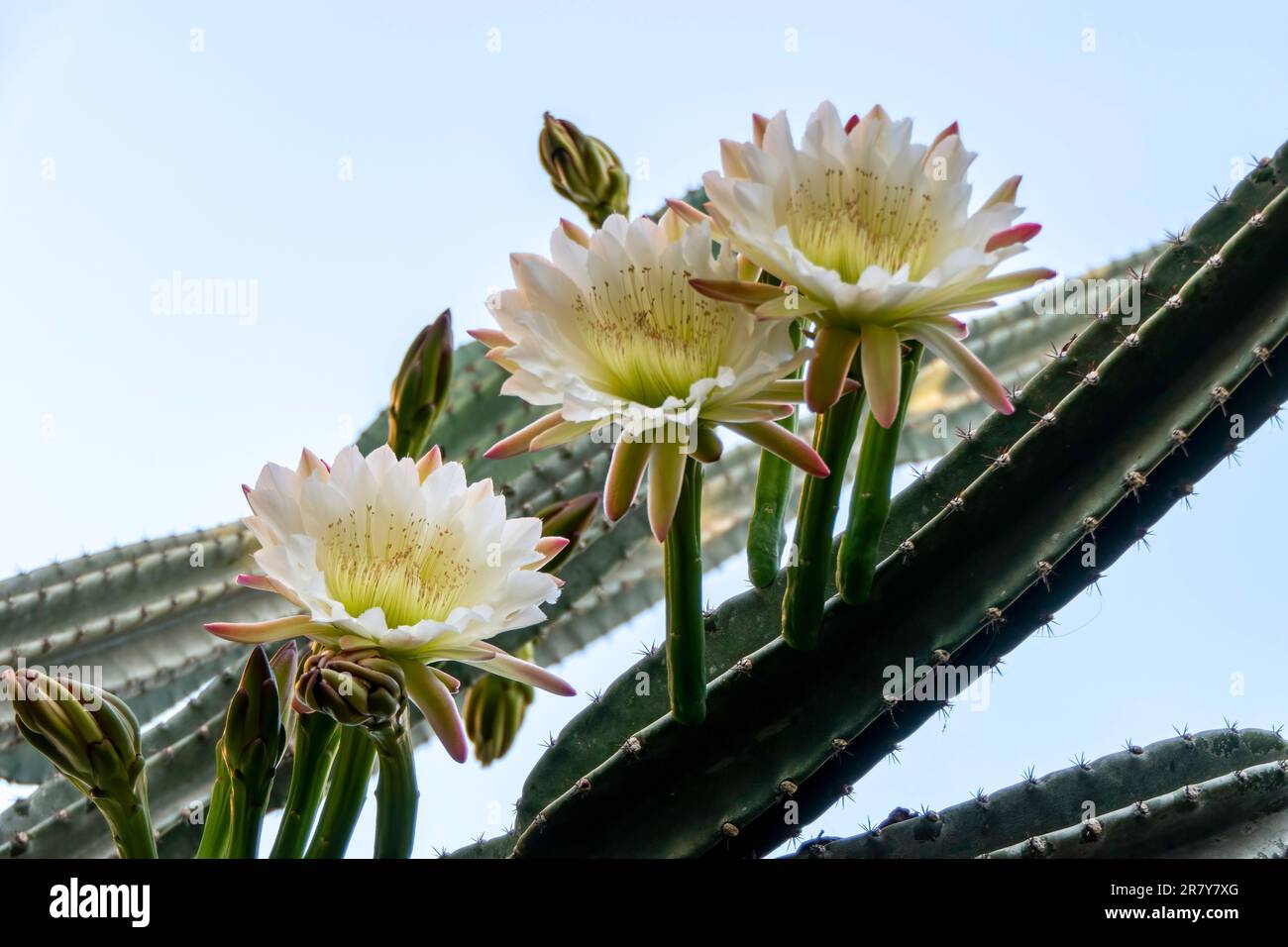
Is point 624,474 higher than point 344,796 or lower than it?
higher

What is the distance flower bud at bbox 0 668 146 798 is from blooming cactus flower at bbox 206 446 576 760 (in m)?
0.09

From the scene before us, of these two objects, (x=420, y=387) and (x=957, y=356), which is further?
(x=420, y=387)

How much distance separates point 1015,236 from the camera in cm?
62

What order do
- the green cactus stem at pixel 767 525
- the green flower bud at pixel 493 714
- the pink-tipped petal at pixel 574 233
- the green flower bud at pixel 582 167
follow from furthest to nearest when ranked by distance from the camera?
the green flower bud at pixel 493 714 → the green flower bud at pixel 582 167 → the green cactus stem at pixel 767 525 → the pink-tipped petal at pixel 574 233

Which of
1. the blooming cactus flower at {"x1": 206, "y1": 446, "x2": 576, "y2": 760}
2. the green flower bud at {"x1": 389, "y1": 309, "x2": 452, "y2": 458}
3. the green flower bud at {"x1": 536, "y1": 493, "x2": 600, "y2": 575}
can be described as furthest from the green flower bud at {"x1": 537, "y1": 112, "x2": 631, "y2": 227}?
the blooming cactus flower at {"x1": 206, "y1": 446, "x2": 576, "y2": 760}

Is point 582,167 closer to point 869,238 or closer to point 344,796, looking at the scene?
point 869,238

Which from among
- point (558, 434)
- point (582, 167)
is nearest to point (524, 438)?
point (558, 434)

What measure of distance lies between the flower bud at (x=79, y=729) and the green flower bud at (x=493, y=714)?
16.7 inches

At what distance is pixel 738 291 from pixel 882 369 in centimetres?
9

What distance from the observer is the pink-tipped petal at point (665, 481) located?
63 cm

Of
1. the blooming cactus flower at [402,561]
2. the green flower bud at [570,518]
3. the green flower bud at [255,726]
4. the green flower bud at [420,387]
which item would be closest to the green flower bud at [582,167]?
the green flower bud at [420,387]

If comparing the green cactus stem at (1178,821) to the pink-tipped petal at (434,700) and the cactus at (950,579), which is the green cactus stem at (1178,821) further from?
the pink-tipped petal at (434,700)
